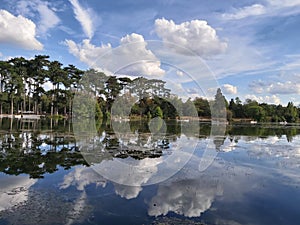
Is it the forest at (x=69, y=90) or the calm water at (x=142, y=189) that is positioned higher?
the forest at (x=69, y=90)

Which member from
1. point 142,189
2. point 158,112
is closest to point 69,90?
point 158,112

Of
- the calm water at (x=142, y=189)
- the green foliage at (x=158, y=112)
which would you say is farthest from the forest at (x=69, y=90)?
the calm water at (x=142, y=189)

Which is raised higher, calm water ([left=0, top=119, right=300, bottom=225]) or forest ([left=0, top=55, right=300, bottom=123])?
forest ([left=0, top=55, right=300, bottom=123])

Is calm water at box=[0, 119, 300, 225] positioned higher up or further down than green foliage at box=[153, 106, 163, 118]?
further down

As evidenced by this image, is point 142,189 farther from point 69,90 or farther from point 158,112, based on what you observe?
point 69,90

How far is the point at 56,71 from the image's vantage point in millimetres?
46750

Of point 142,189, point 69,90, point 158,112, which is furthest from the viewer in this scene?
point 69,90

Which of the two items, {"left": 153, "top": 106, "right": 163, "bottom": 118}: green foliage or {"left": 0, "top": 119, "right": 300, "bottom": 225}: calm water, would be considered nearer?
{"left": 0, "top": 119, "right": 300, "bottom": 225}: calm water

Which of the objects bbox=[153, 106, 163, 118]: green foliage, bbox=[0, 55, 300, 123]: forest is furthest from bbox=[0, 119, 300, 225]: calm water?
bbox=[153, 106, 163, 118]: green foliage

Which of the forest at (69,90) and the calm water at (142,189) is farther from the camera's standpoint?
the forest at (69,90)

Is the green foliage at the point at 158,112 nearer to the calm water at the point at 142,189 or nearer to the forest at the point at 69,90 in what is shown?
the forest at the point at 69,90

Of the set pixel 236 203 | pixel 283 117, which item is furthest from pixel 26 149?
pixel 283 117

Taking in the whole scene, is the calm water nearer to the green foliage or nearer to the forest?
the forest

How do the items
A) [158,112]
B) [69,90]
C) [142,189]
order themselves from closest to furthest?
[142,189]
[158,112]
[69,90]
